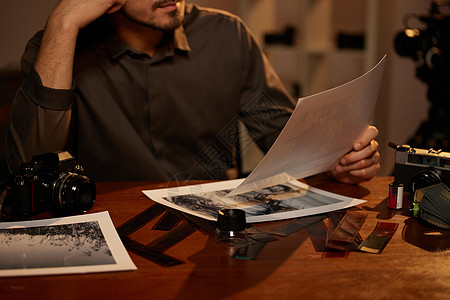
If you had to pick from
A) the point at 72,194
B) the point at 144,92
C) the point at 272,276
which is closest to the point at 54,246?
the point at 72,194

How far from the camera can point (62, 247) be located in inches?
29.2

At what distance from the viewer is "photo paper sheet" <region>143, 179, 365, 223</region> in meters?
0.90

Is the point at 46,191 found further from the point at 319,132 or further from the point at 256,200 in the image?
the point at 319,132

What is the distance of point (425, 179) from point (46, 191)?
69 centimetres

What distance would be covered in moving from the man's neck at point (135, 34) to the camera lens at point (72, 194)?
2.00 ft

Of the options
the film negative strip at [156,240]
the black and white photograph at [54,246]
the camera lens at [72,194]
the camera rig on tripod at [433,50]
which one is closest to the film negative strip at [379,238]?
the film negative strip at [156,240]

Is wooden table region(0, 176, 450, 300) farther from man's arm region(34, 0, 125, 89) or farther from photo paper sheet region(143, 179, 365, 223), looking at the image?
man's arm region(34, 0, 125, 89)

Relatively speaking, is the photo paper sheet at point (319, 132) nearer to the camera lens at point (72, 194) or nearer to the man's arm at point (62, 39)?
the camera lens at point (72, 194)

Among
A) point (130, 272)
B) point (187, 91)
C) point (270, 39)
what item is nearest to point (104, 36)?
point (187, 91)

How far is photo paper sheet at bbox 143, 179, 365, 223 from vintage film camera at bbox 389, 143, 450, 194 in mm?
118

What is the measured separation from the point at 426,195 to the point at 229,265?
1.26ft

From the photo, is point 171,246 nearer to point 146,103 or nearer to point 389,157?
point 146,103

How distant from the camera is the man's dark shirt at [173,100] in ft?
4.53

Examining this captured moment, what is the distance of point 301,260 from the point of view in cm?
71
